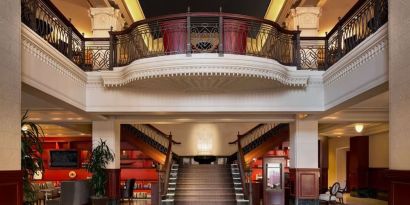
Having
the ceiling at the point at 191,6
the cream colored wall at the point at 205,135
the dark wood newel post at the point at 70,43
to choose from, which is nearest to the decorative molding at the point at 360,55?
the ceiling at the point at 191,6

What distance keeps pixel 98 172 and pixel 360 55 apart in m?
7.50

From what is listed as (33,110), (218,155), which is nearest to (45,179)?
(218,155)

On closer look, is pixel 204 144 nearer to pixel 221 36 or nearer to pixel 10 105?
pixel 221 36

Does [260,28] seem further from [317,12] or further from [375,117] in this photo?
[375,117]

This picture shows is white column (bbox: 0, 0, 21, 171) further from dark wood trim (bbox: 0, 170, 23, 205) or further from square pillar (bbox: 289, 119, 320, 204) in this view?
square pillar (bbox: 289, 119, 320, 204)

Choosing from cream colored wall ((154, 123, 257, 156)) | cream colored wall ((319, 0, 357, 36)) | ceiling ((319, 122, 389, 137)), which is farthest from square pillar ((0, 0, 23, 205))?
cream colored wall ((154, 123, 257, 156))

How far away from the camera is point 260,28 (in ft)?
32.3

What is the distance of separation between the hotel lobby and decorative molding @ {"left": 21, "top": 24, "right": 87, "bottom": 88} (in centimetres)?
4

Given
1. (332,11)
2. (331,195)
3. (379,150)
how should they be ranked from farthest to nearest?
Answer: 1. (379,150)
2. (331,195)
3. (332,11)

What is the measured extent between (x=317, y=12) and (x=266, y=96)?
3219 mm

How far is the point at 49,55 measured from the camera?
7852 millimetres

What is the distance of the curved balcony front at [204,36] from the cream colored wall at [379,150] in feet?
26.3

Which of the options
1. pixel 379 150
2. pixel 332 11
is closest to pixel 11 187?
pixel 332 11

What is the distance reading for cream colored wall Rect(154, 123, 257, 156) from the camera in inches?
693
